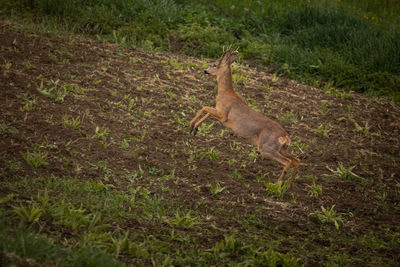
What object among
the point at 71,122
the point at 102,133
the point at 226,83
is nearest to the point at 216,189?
the point at 102,133

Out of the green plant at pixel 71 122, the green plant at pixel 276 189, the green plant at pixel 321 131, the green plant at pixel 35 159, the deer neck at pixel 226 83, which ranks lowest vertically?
the green plant at pixel 321 131

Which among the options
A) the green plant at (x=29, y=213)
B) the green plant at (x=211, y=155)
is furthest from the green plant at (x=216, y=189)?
the green plant at (x=29, y=213)

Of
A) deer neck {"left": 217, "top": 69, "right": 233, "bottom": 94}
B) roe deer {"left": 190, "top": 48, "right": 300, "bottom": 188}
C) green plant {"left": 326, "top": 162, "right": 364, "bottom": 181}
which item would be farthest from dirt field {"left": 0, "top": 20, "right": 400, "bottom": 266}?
deer neck {"left": 217, "top": 69, "right": 233, "bottom": 94}

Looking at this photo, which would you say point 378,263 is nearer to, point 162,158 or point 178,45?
point 162,158

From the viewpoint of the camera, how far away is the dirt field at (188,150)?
5.12 meters

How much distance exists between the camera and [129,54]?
9781 millimetres

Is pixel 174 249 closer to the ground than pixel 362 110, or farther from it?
farther from it

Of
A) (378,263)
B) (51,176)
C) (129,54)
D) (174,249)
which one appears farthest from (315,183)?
(129,54)

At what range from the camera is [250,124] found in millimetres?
6797

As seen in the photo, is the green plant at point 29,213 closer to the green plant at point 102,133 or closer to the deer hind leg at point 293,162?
the green plant at point 102,133

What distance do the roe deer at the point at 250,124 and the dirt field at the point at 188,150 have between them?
388 millimetres

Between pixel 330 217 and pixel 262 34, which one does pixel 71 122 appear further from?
pixel 262 34

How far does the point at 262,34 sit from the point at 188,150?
660cm

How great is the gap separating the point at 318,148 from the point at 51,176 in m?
4.50
